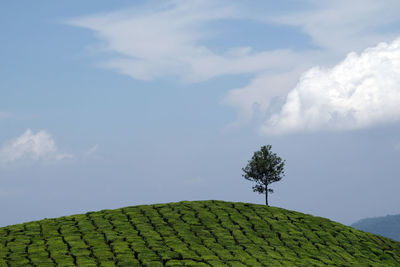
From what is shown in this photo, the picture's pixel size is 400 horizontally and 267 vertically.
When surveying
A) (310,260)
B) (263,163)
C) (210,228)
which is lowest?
(310,260)

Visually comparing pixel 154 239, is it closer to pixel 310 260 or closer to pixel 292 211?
pixel 310 260

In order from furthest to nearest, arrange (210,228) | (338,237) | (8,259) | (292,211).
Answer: (292,211) → (338,237) → (210,228) → (8,259)

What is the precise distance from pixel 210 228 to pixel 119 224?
809cm

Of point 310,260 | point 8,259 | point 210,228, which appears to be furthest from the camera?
point 210,228

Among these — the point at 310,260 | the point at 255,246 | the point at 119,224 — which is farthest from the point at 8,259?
the point at 310,260

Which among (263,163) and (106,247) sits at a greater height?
(263,163)

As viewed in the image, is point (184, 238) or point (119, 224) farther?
point (119, 224)

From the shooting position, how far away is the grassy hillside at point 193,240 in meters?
33.3

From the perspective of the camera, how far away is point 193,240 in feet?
121

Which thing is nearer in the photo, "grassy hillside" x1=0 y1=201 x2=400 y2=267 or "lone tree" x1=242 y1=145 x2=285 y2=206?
"grassy hillside" x1=0 y1=201 x2=400 y2=267

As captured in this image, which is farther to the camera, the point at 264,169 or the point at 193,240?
the point at 264,169

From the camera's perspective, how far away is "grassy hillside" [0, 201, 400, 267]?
3331cm

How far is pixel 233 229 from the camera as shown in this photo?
131ft

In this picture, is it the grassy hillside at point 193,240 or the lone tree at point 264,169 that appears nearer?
the grassy hillside at point 193,240
